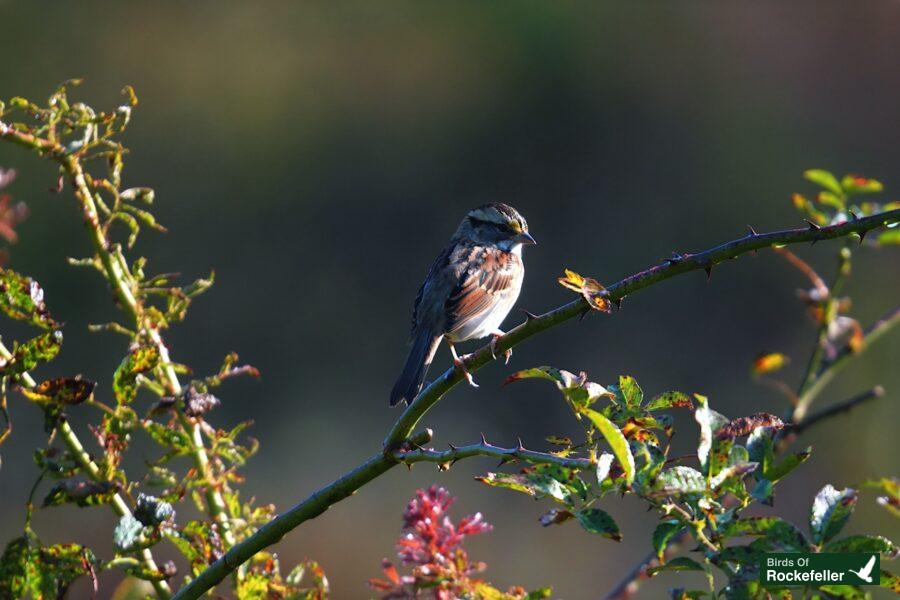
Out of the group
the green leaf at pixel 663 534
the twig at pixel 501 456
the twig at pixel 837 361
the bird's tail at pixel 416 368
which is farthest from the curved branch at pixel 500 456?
the bird's tail at pixel 416 368

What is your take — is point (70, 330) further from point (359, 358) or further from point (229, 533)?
point (229, 533)

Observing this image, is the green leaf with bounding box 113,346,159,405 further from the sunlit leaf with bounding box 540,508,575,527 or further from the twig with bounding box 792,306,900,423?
the twig with bounding box 792,306,900,423

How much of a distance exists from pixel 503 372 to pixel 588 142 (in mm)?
3101

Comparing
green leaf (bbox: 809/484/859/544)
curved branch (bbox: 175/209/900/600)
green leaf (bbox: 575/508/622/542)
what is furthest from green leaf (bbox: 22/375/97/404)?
green leaf (bbox: 809/484/859/544)

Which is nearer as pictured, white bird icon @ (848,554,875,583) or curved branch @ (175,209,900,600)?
white bird icon @ (848,554,875,583)

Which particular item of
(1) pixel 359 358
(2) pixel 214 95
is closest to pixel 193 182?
(2) pixel 214 95

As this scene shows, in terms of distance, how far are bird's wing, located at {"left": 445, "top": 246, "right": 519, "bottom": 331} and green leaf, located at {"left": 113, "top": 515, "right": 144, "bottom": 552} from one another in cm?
247

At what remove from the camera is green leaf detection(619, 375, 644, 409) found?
1.38 m

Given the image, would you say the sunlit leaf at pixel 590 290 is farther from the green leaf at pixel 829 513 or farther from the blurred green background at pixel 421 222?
the blurred green background at pixel 421 222

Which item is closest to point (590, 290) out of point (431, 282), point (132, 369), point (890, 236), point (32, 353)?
point (132, 369)

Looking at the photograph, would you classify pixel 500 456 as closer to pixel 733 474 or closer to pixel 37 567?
pixel 733 474

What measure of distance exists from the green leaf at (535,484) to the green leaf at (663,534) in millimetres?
110

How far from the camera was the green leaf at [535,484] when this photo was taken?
123cm

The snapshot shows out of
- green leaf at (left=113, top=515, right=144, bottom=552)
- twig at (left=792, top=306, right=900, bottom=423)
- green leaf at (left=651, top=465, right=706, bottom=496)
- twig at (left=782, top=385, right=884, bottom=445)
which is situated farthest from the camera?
twig at (left=792, top=306, right=900, bottom=423)
